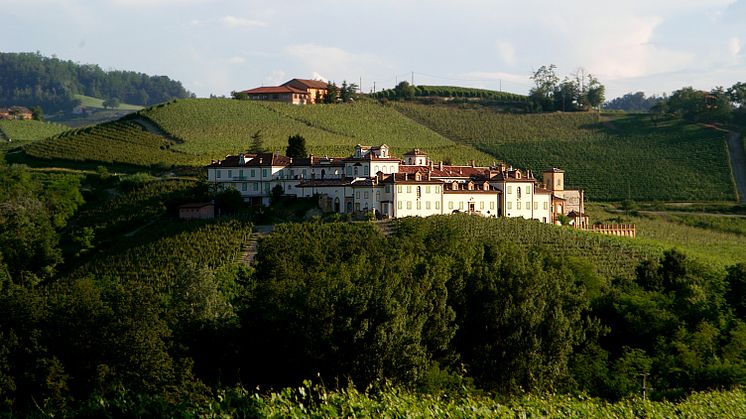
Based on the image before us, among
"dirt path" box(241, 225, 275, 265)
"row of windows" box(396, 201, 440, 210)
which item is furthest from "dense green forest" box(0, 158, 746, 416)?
"row of windows" box(396, 201, 440, 210)

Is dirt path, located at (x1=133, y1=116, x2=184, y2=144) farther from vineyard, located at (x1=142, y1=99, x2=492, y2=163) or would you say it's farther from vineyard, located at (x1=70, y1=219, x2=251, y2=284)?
vineyard, located at (x1=70, y1=219, x2=251, y2=284)

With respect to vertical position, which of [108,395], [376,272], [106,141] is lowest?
[108,395]

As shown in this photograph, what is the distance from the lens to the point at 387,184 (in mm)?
66438

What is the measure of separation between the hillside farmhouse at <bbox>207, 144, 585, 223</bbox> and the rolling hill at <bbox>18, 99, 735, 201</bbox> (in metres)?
17.2

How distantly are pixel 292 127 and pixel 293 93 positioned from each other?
68.7ft

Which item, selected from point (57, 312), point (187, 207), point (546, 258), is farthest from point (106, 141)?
point (57, 312)

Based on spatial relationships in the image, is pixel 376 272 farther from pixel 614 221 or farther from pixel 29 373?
pixel 614 221

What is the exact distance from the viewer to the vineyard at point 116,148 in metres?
91.9

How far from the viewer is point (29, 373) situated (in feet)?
124

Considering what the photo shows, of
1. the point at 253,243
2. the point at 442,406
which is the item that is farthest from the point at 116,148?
the point at 442,406

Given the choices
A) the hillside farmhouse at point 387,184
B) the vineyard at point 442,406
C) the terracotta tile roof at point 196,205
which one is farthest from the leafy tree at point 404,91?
the vineyard at point 442,406

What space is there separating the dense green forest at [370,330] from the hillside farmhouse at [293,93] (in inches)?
2616

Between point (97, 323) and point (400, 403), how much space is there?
15463 millimetres

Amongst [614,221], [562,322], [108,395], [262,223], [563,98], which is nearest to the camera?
[108,395]
